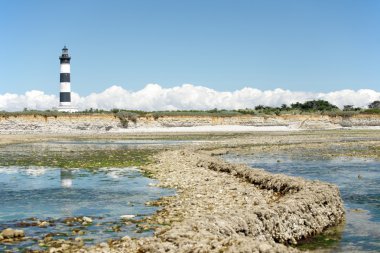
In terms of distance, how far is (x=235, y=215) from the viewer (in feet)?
39.7

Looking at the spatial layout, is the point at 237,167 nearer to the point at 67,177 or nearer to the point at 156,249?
the point at 67,177

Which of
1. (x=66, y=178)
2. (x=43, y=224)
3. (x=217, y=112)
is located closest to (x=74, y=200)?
(x=43, y=224)

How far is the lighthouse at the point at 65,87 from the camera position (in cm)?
10931

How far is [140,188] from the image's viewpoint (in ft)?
69.6

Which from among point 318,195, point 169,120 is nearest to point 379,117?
point 169,120

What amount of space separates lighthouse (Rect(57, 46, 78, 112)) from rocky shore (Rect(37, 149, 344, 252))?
3516 inches

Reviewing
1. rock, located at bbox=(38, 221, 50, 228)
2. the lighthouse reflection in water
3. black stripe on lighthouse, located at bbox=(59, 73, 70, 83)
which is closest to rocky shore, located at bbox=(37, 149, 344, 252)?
rock, located at bbox=(38, 221, 50, 228)

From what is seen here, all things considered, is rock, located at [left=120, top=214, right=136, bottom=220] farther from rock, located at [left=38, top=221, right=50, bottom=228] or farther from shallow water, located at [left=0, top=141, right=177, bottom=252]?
rock, located at [left=38, top=221, right=50, bottom=228]

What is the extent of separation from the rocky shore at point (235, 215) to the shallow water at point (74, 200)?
0.79 meters

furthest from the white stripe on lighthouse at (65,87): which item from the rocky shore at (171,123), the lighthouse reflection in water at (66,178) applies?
the lighthouse reflection in water at (66,178)

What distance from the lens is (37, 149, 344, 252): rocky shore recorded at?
33.0 ft

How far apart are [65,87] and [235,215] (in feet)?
334

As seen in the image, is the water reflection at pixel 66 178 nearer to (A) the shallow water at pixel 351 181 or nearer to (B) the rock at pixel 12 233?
(B) the rock at pixel 12 233

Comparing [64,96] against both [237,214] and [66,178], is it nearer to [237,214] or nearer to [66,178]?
[66,178]
